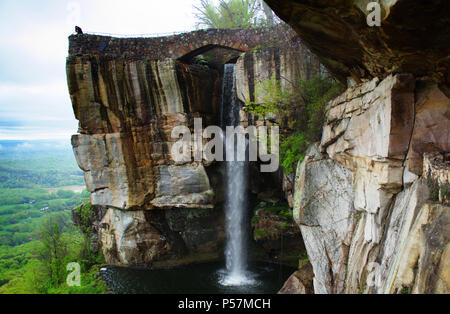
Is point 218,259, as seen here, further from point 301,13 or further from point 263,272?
point 301,13

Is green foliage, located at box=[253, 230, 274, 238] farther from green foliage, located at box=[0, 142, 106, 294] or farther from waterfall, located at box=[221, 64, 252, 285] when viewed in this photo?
green foliage, located at box=[0, 142, 106, 294]

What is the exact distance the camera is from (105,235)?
1395 cm

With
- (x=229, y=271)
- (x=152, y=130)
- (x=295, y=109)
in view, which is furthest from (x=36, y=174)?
(x=295, y=109)

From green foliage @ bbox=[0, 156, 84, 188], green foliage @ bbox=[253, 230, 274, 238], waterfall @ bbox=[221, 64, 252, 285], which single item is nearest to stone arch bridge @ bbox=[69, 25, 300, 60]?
waterfall @ bbox=[221, 64, 252, 285]

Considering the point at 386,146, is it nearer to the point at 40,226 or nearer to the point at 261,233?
the point at 261,233

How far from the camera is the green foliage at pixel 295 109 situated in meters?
8.72

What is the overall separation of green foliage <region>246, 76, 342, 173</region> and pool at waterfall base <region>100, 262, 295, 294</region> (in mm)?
5101

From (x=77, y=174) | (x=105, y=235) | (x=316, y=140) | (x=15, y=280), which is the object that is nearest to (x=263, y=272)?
(x=316, y=140)

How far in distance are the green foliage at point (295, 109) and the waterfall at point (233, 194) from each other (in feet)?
7.04

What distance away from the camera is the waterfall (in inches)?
505

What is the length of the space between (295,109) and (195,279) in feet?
28.4

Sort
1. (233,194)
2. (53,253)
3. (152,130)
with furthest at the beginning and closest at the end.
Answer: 1. (53,253)
2. (233,194)
3. (152,130)

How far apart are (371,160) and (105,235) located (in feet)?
43.7

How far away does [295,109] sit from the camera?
10.0 m
